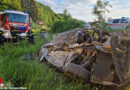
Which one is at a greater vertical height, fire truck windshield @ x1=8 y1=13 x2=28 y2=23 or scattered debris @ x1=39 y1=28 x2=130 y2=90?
fire truck windshield @ x1=8 y1=13 x2=28 y2=23

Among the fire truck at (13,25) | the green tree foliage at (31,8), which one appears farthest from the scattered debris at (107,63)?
the green tree foliage at (31,8)

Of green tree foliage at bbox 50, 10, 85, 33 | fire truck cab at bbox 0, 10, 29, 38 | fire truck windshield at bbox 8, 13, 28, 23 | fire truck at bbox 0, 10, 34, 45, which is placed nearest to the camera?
fire truck at bbox 0, 10, 34, 45

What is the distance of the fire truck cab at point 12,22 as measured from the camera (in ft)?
28.5

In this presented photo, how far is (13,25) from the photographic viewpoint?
29.5ft

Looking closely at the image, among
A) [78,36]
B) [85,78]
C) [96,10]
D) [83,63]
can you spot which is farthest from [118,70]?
[96,10]

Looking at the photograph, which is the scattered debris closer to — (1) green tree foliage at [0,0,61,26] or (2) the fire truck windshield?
(2) the fire truck windshield

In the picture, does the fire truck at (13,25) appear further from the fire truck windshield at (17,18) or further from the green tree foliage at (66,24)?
the green tree foliage at (66,24)

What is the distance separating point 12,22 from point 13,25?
0.72 ft

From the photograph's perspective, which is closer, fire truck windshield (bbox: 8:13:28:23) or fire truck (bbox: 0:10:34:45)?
fire truck (bbox: 0:10:34:45)

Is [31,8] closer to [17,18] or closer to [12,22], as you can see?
[17,18]

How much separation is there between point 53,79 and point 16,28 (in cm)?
692

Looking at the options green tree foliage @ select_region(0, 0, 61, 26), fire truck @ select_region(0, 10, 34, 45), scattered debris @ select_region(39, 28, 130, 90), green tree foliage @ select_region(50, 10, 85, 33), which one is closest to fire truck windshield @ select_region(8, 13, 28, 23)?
fire truck @ select_region(0, 10, 34, 45)

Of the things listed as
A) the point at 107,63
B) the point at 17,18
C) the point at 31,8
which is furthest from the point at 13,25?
the point at 31,8

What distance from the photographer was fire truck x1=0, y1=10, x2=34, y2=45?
8543 mm
